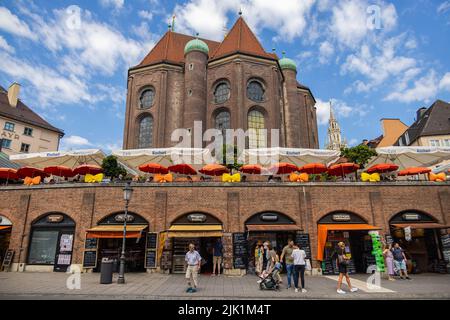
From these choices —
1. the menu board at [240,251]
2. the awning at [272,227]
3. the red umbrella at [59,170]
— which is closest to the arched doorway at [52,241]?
the red umbrella at [59,170]

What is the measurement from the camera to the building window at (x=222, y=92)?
31.4 meters

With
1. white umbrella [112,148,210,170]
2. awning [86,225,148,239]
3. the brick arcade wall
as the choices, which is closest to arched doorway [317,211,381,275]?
the brick arcade wall

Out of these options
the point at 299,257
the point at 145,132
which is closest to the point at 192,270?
the point at 299,257

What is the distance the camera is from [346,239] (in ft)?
56.3

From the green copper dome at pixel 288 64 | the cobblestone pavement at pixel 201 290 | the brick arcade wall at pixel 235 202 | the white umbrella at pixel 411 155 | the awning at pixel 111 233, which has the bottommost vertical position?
the cobblestone pavement at pixel 201 290

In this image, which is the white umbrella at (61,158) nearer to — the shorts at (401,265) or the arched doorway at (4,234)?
the arched doorway at (4,234)

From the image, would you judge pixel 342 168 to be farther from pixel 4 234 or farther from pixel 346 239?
pixel 4 234

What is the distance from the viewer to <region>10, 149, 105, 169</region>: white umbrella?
1998 cm

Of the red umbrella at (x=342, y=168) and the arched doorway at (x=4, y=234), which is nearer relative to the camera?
the arched doorway at (x=4, y=234)

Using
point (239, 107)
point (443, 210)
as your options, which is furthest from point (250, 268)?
point (239, 107)

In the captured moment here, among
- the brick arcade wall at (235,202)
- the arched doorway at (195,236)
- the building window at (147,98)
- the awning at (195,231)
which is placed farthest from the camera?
the building window at (147,98)

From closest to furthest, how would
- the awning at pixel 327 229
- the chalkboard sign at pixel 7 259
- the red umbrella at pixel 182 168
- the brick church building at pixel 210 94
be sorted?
the awning at pixel 327 229
the chalkboard sign at pixel 7 259
the red umbrella at pixel 182 168
the brick church building at pixel 210 94

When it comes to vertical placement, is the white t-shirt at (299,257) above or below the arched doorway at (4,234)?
below

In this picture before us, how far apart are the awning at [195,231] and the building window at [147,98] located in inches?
798
